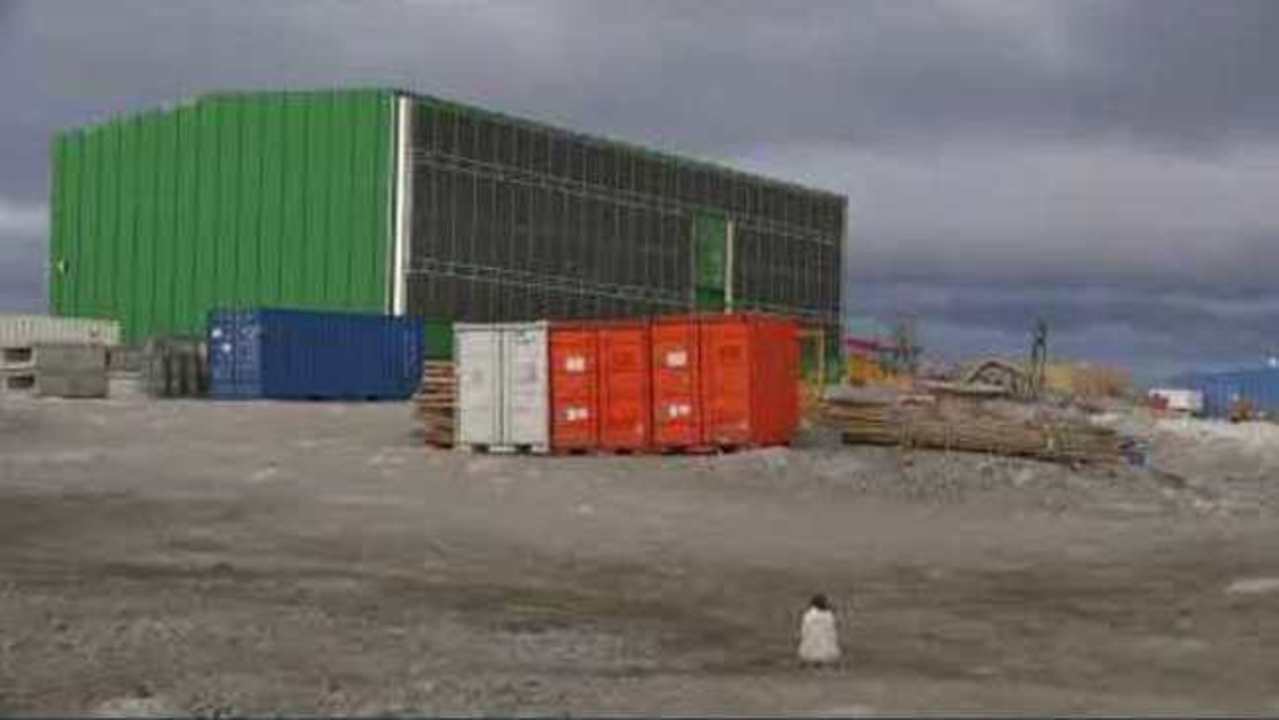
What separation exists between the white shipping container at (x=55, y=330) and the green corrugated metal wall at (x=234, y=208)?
154cm

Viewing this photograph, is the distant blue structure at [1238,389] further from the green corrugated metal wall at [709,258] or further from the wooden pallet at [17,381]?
the wooden pallet at [17,381]

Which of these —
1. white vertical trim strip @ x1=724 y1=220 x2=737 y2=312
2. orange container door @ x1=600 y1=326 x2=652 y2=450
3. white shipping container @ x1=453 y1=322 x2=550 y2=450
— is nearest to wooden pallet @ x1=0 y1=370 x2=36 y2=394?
white shipping container @ x1=453 y1=322 x2=550 y2=450

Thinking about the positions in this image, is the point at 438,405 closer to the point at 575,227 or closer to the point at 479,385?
the point at 479,385

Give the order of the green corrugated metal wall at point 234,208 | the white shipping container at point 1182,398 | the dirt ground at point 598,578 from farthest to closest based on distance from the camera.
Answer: the white shipping container at point 1182,398
the green corrugated metal wall at point 234,208
the dirt ground at point 598,578

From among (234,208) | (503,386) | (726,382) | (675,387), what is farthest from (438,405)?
(234,208)

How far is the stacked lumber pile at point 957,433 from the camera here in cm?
3812

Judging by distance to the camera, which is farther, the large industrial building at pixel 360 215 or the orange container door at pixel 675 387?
the large industrial building at pixel 360 215

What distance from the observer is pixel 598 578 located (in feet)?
73.8

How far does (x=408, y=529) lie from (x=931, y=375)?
53.6m

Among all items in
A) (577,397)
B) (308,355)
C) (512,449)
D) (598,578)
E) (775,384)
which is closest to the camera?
(598,578)

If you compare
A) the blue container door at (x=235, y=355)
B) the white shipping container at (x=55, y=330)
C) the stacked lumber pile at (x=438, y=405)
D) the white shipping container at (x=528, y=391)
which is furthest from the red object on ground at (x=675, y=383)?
the white shipping container at (x=55, y=330)

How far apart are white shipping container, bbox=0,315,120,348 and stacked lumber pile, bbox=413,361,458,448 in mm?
27998

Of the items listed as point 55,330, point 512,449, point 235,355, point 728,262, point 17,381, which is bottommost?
point 512,449

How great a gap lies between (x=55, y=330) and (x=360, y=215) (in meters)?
11.5
